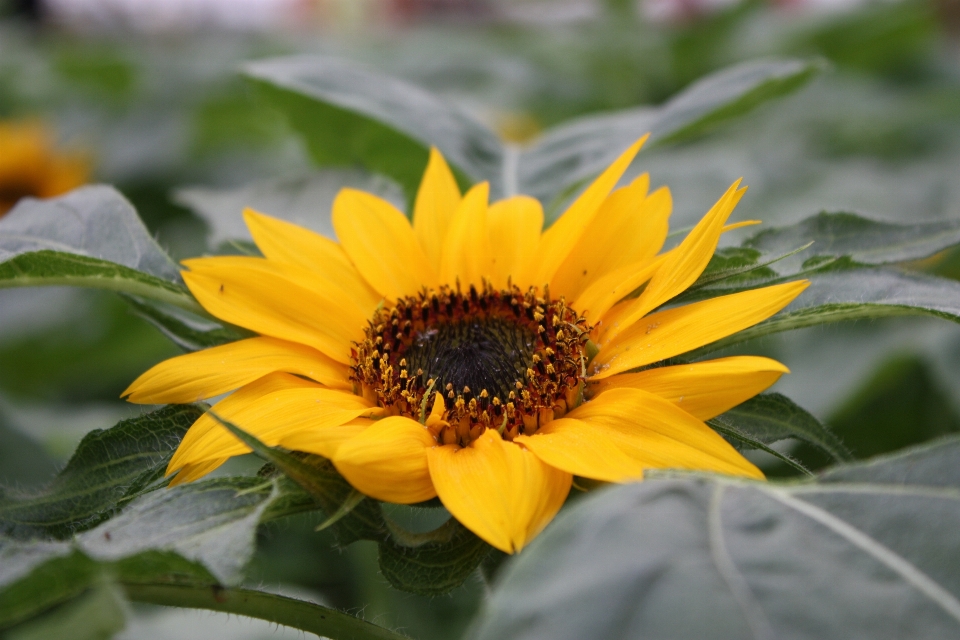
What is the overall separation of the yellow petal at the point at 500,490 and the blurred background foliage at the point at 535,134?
23cm

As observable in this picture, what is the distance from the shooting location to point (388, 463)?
0.68m

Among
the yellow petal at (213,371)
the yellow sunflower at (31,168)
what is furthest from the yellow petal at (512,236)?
the yellow sunflower at (31,168)

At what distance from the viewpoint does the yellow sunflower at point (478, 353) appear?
685 millimetres

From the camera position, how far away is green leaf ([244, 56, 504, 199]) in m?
1.29

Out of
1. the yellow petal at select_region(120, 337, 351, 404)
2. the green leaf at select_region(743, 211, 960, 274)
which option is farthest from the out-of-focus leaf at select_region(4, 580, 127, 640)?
the green leaf at select_region(743, 211, 960, 274)

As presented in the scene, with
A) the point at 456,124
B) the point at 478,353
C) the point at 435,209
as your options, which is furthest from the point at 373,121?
the point at 478,353

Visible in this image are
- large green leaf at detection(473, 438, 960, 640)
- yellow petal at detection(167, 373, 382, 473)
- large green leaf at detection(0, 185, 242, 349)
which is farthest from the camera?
large green leaf at detection(0, 185, 242, 349)

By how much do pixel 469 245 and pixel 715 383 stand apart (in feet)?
1.25

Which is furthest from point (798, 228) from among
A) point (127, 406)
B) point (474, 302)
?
point (127, 406)

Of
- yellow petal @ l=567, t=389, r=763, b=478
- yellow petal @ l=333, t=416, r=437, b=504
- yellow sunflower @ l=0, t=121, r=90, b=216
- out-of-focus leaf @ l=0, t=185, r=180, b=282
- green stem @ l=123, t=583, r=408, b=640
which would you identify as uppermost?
yellow petal @ l=567, t=389, r=763, b=478

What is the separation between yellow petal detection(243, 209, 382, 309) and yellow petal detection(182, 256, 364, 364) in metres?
0.03

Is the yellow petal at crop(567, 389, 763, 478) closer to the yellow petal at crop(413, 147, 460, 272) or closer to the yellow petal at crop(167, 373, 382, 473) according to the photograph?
the yellow petal at crop(167, 373, 382, 473)

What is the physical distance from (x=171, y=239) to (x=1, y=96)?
5.35ft

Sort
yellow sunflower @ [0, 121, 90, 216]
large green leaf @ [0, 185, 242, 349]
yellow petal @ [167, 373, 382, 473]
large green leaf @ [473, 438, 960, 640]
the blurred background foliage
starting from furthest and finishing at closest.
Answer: yellow sunflower @ [0, 121, 90, 216] < the blurred background foliage < large green leaf @ [0, 185, 242, 349] < yellow petal @ [167, 373, 382, 473] < large green leaf @ [473, 438, 960, 640]
